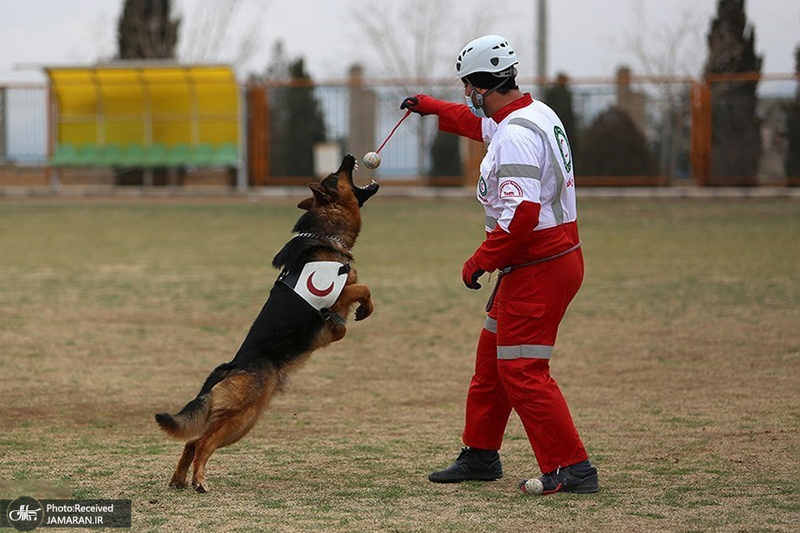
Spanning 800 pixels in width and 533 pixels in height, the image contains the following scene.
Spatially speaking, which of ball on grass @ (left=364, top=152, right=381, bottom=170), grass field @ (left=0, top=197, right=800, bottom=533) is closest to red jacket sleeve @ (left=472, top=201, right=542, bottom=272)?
ball on grass @ (left=364, top=152, right=381, bottom=170)

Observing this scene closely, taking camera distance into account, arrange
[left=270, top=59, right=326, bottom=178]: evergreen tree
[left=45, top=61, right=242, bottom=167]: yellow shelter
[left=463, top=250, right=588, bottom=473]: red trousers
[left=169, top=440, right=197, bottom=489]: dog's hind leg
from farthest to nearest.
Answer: [left=45, top=61, right=242, bottom=167]: yellow shelter, [left=270, top=59, right=326, bottom=178]: evergreen tree, [left=169, top=440, right=197, bottom=489]: dog's hind leg, [left=463, top=250, right=588, bottom=473]: red trousers

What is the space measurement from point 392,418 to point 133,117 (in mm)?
26361

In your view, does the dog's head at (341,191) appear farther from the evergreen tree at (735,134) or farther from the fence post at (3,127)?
the fence post at (3,127)

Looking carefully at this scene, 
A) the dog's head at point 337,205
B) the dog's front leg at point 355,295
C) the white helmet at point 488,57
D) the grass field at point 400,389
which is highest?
the white helmet at point 488,57

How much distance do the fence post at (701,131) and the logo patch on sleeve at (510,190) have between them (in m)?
24.4

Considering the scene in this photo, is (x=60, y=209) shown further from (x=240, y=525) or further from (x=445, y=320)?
(x=240, y=525)

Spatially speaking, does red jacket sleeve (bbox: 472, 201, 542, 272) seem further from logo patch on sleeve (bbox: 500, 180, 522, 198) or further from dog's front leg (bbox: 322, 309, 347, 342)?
dog's front leg (bbox: 322, 309, 347, 342)

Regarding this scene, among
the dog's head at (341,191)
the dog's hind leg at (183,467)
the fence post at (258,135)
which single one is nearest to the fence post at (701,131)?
the fence post at (258,135)

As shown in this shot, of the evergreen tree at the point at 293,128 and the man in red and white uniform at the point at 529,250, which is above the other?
the evergreen tree at the point at 293,128

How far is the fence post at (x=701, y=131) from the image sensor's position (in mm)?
28844

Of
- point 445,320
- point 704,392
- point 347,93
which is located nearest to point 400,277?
point 445,320

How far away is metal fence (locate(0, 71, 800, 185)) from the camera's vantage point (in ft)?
93.4

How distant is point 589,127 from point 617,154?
1.03 metres

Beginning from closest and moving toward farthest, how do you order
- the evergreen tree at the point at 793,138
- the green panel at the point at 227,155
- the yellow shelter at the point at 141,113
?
the evergreen tree at the point at 793,138
the green panel at the point at 227,155
the yellow shelter at the point at 141,113
